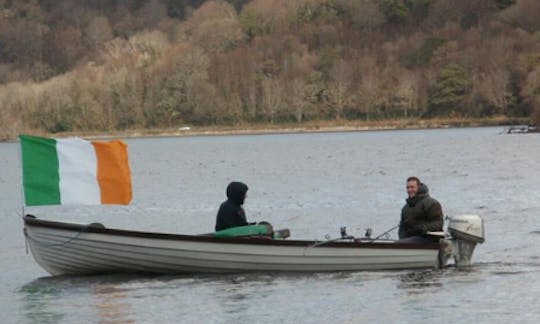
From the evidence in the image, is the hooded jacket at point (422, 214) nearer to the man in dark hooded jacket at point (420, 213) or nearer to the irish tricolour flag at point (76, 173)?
the man in dark hooded jacket at point (420, 213)

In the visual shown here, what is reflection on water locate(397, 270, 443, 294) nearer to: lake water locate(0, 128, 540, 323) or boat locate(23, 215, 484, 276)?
lake water locate(0, 128, 540, 323)

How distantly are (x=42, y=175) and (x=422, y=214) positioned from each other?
27.0 ft

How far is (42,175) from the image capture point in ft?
99.6

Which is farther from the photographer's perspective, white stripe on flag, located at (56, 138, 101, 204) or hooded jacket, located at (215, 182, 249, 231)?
white stripe on flag, located at (56, 138, 101, 204)

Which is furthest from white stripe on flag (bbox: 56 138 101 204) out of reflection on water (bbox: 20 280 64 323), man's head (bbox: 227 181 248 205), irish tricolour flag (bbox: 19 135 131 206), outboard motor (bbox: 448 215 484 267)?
outboard motor (bbox: 448 215 484 267)

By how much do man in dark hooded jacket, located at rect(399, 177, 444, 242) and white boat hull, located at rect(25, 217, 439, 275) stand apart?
14.7 inches

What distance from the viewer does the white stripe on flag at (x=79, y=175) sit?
3025 centimetres

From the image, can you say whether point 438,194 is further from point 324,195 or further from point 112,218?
point 112,218

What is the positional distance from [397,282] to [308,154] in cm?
8717

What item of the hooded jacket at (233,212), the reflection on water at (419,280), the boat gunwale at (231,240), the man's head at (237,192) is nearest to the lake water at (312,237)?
the reflection on water at (419,280)

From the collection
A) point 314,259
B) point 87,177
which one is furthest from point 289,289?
point 87,177

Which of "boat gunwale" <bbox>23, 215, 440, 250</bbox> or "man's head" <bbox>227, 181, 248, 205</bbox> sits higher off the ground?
"man's head" <bbox>227, 181, 248, 205</bbox>

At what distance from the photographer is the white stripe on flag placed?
30.2m

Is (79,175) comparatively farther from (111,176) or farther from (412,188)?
(412,188)
